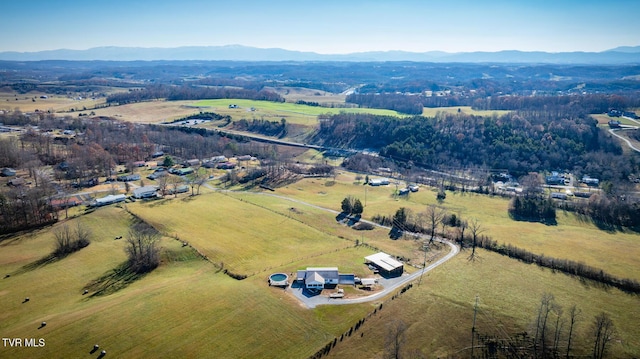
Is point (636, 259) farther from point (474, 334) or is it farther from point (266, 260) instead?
point (266, 260)

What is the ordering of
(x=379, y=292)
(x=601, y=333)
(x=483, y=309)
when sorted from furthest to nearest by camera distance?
(x=379, y=292) < (x=483, y=309) < (x=601, y=333)

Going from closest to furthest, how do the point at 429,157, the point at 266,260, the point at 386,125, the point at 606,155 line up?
1. the point at 266,260
2. the point at 606,155
3. the point at 429,157
4. the point at 386,125

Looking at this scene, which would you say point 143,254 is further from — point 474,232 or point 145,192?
point 474,232

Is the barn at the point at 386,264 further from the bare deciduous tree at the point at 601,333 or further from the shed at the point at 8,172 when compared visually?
the shed at the point at 8,172

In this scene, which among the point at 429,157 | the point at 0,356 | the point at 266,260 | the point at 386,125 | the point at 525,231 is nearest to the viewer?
the point at 0,356

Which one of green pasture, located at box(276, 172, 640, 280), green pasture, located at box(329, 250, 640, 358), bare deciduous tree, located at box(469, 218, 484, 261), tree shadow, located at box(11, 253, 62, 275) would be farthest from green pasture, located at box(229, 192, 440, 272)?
tree shadow, located at box(11, 253, 62, 275)

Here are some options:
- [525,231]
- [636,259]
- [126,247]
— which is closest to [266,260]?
[126,247]

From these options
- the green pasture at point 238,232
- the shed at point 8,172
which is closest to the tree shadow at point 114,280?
the green pasture at point 238,232

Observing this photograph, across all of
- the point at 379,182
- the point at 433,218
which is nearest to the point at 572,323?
the point at 433,218
